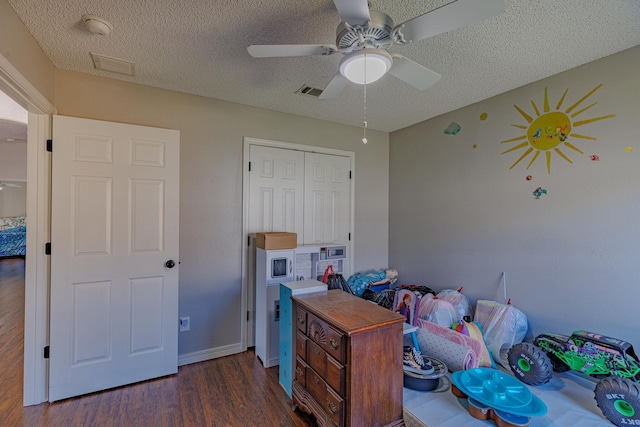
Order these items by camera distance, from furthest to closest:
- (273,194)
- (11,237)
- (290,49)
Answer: (11,237) → (273,194) → (290,49)

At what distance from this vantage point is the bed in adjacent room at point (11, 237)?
7.25m

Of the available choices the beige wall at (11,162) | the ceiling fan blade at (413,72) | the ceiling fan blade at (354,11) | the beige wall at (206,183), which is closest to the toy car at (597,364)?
the ceiling fan blade at (413,72)

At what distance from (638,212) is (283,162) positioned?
2.87 meters

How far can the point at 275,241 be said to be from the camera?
103 inches

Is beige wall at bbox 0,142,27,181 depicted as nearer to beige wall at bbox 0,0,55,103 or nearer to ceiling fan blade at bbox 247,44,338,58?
beige wall at bbox 0,0,55,103

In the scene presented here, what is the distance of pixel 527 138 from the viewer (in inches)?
96.7

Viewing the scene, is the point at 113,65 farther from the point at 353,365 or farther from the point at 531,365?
the point at 531,365

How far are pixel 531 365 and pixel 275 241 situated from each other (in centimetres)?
214

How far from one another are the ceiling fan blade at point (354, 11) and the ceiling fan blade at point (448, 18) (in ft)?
0.63

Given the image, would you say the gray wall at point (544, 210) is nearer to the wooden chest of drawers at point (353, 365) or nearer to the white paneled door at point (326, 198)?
the white paneled door at point (326, 198)

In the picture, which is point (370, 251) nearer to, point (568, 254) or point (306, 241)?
point (306, 241)

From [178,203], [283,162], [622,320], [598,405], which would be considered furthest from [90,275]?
[622,320]

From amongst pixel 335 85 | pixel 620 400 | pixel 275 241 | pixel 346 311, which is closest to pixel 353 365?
pixel 346 311

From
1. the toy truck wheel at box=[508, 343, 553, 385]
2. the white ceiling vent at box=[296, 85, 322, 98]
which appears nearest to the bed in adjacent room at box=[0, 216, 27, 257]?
the white ceiling vent at box=[296, 85, 322, 98]
